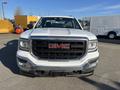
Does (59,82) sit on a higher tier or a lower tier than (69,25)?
lower

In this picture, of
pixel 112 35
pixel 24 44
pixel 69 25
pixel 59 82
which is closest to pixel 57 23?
pixel 69 25

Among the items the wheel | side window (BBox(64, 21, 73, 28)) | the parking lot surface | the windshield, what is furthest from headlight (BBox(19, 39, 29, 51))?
the wheel

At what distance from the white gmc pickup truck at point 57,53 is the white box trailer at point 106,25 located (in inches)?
652

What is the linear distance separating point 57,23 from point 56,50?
8.08 ft

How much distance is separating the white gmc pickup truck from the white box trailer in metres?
16.6

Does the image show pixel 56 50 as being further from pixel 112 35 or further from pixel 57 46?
pixel 112 35

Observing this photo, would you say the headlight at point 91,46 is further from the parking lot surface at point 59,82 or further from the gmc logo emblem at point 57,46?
the parking lot surface at point 59,82

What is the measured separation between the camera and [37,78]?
5.79m

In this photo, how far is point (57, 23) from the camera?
7.71 metres

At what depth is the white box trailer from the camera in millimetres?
21375

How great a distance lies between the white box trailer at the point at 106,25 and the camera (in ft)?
70.1

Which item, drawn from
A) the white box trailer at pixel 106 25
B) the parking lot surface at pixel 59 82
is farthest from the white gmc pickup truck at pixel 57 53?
the white box trailer at pixel 106 25

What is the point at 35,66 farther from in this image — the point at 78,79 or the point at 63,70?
the point at 78,79

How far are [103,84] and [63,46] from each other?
4.48ft
